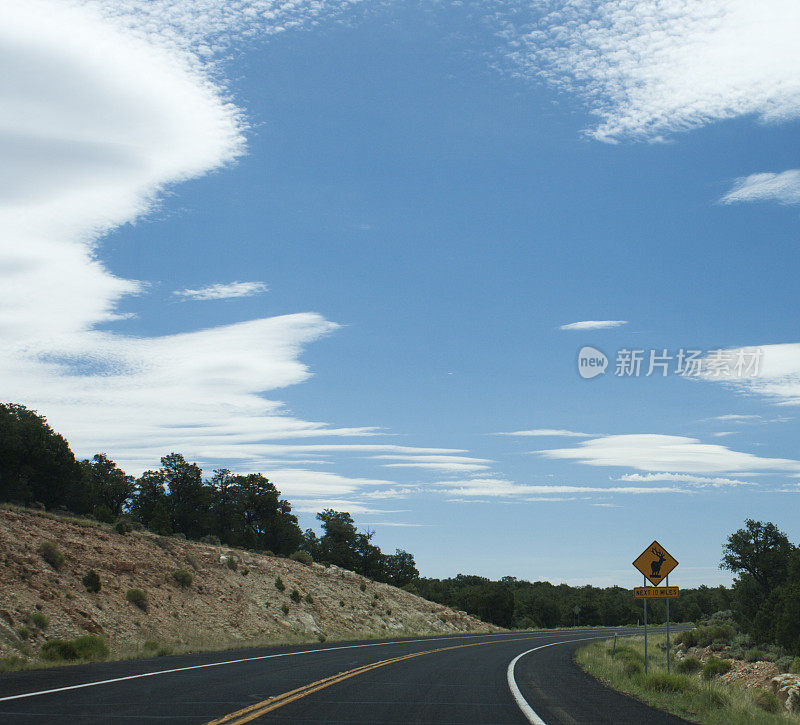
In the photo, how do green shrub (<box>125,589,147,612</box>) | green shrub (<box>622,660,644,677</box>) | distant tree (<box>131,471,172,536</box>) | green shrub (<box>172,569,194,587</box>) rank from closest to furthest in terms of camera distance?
green shrub (<box>622,660,644,677</box>) < green shrub (<box>125,589,147,612</box>) < green shrub (<box>172,569,194,587</box>) < distant tree (<box>131,471,172,536</box>)

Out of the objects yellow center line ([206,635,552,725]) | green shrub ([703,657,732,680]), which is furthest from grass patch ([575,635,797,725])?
green shrub ([703,657,732,680])

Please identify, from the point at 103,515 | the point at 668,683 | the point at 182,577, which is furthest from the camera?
the point at 103,515

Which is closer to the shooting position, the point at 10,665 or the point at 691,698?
the point at 691,698

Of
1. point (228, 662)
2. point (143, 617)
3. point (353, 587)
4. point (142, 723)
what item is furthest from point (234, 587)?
point (142, 723)

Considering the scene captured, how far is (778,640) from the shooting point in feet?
173

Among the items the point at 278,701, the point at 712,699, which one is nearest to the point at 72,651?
the point at 278,701

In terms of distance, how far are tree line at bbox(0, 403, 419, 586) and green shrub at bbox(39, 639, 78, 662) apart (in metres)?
27.6

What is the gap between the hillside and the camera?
3084 cm

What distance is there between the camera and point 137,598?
38.0m

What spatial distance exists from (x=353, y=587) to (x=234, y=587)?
60.1 ft

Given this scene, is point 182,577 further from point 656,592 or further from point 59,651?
point 656,592

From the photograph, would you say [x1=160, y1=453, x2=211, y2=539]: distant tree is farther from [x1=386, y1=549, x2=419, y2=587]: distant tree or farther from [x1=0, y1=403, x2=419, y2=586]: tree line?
[x1=386, y1=549, x2=419, y2=587]: distant tree

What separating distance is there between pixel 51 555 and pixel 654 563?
88.7 ft

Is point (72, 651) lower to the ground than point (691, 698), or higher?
lower
